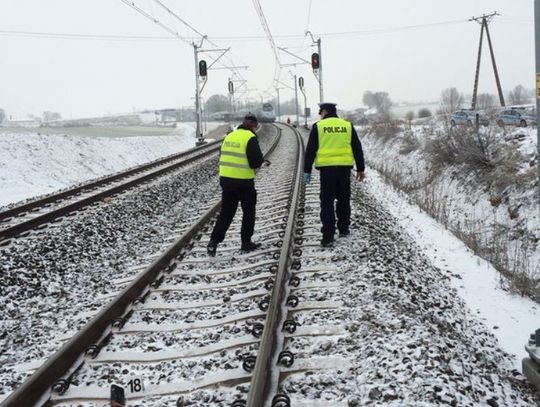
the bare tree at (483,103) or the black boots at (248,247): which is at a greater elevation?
the bare tree at (483,103)

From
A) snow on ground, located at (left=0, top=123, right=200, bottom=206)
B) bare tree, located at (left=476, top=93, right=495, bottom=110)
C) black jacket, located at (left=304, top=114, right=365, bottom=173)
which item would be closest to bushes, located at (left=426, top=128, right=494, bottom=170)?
black jacket, located at (left=304, top=114, right=365, bottom=173)

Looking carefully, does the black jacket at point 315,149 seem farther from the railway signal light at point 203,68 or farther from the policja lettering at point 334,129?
the railway signal light at point 203,68

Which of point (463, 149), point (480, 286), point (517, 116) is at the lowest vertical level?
point (480, 286)

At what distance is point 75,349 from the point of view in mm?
3936

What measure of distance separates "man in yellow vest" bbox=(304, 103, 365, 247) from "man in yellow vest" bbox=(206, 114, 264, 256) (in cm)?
80

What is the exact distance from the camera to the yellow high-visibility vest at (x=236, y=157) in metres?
6.77

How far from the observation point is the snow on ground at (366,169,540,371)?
4.81 meters

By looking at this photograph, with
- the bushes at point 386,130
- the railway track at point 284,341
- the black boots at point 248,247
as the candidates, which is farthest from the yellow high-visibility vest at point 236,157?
the bushes at point 386,130

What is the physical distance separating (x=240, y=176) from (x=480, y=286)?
331cm

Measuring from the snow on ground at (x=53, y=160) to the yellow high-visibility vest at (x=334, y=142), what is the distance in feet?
32.2

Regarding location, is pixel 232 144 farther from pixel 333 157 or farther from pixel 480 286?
pixel 480 286

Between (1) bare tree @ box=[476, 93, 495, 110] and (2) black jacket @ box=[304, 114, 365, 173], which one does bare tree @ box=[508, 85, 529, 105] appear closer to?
(1) bare tree @ box=[476, 93, 495, 110]

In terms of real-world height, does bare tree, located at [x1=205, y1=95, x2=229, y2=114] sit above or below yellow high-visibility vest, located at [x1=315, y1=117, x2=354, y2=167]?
above

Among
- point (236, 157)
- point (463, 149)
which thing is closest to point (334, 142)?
point (236, 157)
